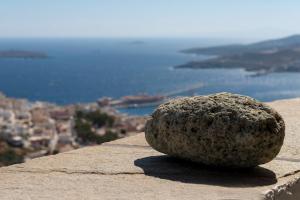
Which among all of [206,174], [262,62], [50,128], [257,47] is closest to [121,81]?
[262,62]

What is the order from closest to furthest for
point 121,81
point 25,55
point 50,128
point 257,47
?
point 50,128
point 121,81
point 257,47
point 25,55

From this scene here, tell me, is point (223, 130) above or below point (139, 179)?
above

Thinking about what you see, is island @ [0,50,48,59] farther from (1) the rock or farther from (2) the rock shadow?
(1) the rock

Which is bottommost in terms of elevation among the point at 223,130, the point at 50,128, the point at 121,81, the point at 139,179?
the point at 121,81

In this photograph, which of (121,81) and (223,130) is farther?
(121,81)

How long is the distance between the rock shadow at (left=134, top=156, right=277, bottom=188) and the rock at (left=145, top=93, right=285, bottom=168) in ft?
0.13

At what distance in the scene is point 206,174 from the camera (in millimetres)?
1890

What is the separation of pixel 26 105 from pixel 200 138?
190 ft

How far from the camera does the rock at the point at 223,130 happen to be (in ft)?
5.78

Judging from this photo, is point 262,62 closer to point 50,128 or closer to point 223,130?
point 50,128

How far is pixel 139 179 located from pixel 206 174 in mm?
225

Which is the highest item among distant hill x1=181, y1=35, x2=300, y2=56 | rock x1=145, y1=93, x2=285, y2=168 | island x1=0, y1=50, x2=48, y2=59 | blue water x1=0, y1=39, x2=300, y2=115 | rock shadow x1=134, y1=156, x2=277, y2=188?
rock x1=145, y1=93, x2=285, y2=168

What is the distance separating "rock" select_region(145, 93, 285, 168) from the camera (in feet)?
5.78

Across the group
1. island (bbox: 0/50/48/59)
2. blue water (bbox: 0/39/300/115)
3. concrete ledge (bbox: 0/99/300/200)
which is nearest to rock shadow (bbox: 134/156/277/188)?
concrete ledge (bbox: 0/99/300/200)
